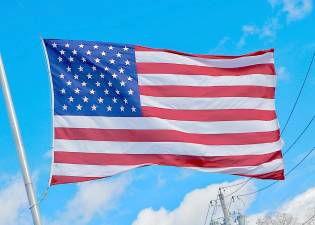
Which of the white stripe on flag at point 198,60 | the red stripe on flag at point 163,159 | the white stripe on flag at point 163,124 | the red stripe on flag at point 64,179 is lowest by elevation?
the red stripe on flag at point 64,179

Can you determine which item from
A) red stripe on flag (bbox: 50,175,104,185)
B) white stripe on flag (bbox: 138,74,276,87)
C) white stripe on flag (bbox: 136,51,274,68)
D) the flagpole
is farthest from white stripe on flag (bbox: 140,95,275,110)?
the flagpole

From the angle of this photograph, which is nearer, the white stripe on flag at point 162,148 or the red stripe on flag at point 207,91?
the white stripe on flag at point 162,148

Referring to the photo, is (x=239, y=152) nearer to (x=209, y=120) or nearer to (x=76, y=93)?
(x=209, y=120)

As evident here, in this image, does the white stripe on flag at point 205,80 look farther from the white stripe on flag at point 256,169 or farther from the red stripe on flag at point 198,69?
the white stripe on flag at point 256,169

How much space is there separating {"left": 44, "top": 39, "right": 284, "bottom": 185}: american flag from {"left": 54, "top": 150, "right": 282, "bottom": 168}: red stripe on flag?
16 millimetres

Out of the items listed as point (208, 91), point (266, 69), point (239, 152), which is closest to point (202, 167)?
point (239, 152)

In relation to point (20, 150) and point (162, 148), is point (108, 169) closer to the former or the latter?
point (162, 148)

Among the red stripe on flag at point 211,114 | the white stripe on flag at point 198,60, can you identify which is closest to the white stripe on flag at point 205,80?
the white stripe on flag at point 198,60

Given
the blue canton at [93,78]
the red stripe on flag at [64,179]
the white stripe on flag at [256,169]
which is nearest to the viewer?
the red stripe on flag at [64,179]

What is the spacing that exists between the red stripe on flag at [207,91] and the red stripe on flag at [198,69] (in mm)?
290

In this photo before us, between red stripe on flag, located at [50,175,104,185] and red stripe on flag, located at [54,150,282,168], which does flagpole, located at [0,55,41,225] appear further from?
red stripe on flag, located at [54,150,282,168]

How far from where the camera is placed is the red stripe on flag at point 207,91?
10594 mm

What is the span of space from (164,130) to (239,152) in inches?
55.7

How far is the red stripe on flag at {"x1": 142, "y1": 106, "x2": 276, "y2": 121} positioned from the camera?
10352mm
